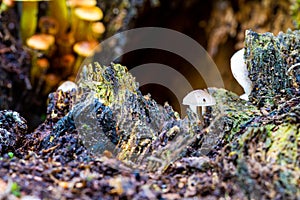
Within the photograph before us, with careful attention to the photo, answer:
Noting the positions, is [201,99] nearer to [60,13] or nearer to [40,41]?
[40,41]

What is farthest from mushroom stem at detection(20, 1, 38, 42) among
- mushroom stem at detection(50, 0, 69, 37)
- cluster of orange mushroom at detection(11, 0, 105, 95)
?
mushroom stem at detection(50, 0, 69, 37)

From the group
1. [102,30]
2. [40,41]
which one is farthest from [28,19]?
[102,30]

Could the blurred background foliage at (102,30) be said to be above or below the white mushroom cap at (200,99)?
above

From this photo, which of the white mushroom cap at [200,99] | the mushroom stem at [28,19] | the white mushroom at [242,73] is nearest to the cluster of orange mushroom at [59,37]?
the mushroom stem at [28,19]

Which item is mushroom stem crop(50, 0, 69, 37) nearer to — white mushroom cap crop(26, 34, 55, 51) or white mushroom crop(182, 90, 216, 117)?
white mushroom cap crop(26, 34, 55, 51)

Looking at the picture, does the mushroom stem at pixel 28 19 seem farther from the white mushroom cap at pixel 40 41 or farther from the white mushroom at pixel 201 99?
the white mushroom at pixel 201 99

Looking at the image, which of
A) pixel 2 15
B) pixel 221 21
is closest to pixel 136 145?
pixel 2 15

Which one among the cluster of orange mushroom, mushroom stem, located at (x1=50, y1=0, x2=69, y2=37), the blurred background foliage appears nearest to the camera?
the blurred background foliage
